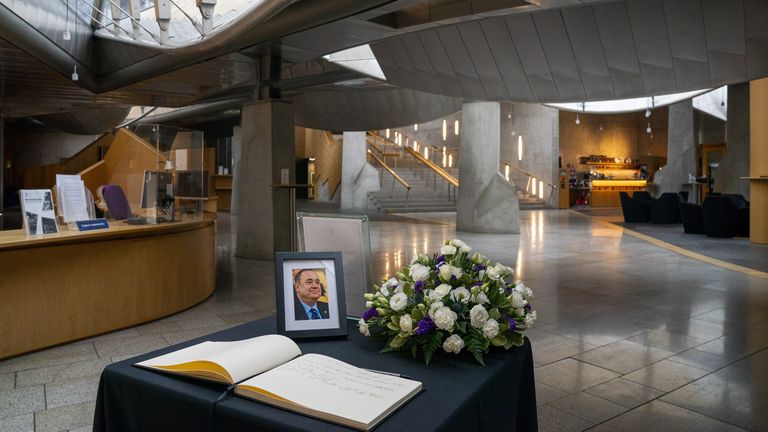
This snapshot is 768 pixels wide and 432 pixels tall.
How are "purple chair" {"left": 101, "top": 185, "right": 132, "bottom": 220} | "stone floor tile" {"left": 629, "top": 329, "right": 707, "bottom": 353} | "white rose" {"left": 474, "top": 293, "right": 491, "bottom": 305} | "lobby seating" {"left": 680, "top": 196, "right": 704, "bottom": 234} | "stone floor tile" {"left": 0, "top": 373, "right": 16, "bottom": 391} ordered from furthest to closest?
"lobby seating" {"left": 680, "top": 196, "right": 704, "bottom": 234}
"purple chair" {"left": 101, "top": 185, "right": 132, "bottom": 220}
"stone floor tile" {"left": 629, "top": 329, "right": 707, "bottom": 353}
"stone floor tile" {"left": 0, "top": 373, "right": 16, "bottom": 391}
"white rose" {"left": 474, "top": 293, "right": 491, "bottom": 305}

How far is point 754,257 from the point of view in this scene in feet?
31.2

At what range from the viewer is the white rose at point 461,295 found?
176 centimetres

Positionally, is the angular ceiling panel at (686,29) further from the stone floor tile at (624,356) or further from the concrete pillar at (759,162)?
the stone floor tile at (624,356)

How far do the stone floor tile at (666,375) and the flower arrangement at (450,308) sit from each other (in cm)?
240

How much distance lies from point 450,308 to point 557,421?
1.85 meters

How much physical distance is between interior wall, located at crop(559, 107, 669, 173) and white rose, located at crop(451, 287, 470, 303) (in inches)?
1174

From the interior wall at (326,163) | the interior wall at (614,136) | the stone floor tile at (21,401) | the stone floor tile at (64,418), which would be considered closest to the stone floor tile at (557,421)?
the stone floor tile at (64,418)

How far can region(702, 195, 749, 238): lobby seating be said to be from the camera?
12375 millimetres

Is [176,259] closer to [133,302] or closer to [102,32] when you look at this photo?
[133,302]

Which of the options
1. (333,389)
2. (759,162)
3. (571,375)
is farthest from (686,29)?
(333,389)

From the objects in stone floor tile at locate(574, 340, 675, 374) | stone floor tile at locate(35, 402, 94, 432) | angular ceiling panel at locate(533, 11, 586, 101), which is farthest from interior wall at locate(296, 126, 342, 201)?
stone floor tile at locate(35, 402, 94, 432)

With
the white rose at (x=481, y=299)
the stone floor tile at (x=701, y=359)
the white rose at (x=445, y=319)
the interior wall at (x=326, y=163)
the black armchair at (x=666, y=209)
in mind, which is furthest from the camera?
the interior wall at (x=326, y=163)

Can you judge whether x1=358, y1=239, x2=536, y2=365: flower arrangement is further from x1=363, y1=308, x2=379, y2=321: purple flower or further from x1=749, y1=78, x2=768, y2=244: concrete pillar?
x1=749, y1=78, x2=768, y2=244: concrete pillar

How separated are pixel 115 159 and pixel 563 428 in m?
6.99
